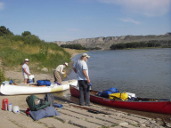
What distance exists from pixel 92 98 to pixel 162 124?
4.69m

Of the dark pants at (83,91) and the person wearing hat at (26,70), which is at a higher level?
the person wearing hat at (26,70)

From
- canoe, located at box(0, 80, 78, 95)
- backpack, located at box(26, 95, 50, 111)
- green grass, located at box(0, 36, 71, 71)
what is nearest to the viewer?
backpack, located at box(26, 95, 50, 111)

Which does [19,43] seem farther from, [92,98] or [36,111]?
[36,111]

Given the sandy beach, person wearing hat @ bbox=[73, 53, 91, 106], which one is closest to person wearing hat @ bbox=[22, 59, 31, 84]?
person wearing hat @ bbox=[73, 53, 91, 106]

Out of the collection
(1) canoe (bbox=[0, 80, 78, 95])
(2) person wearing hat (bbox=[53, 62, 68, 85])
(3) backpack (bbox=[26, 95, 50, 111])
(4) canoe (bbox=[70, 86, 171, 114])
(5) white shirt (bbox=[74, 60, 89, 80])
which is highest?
(5) white shirt (bbox=[74, 60, 89, 80])

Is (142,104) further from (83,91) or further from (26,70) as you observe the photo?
(26,70)

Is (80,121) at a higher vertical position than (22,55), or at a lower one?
lower

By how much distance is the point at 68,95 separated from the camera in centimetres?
1458

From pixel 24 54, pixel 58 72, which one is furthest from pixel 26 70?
pixel 24 54

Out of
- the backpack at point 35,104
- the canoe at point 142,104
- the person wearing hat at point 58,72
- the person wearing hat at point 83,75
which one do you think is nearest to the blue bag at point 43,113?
the backpack at point 35,104

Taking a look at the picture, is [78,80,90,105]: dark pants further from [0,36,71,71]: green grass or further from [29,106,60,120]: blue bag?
A: [0,36,71,71]: green grass

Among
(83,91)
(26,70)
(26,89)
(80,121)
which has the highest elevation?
(26,70)

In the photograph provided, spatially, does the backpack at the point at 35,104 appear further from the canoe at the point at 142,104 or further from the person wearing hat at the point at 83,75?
the canoe at the point at 142,104

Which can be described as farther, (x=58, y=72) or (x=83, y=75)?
(x=58, y=72)
